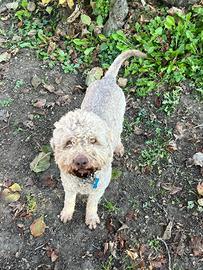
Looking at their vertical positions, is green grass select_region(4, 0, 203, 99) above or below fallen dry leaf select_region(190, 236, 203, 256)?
above

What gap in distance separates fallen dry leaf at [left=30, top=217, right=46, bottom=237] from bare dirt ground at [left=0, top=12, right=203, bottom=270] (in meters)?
0.04

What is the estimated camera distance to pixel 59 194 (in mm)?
4543

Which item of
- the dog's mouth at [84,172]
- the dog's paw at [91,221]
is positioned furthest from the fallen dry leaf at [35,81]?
the dog's mouth at [84,172]

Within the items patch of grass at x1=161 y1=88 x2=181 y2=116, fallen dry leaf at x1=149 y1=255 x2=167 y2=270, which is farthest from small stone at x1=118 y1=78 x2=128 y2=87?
fallen dry leaf at x1=149 y1=255 x2=167 y2=270

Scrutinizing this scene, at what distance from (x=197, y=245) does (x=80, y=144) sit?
1752 mm

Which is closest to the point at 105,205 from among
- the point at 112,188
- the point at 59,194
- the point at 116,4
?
the point at 112,188

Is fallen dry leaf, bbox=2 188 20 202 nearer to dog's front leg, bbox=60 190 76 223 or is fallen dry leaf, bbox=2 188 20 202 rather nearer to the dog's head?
dog's front leg, bbox=60 190 76 223

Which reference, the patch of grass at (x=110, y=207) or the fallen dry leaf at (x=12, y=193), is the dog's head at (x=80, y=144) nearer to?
the patch of grass at (x=110, y=207)

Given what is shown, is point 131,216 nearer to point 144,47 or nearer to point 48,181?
point 48,181

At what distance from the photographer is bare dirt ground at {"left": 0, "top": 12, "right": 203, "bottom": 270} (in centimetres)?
412

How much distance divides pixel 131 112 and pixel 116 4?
60.6 inches

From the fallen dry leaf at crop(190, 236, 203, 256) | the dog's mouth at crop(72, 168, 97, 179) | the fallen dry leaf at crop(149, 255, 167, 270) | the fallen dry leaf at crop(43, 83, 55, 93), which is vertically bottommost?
the fallen dry leaf at crop(149, 255, 167, 270)

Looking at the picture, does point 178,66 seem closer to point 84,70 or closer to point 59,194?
point 84,70

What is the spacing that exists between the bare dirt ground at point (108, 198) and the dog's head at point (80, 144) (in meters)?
1.06
